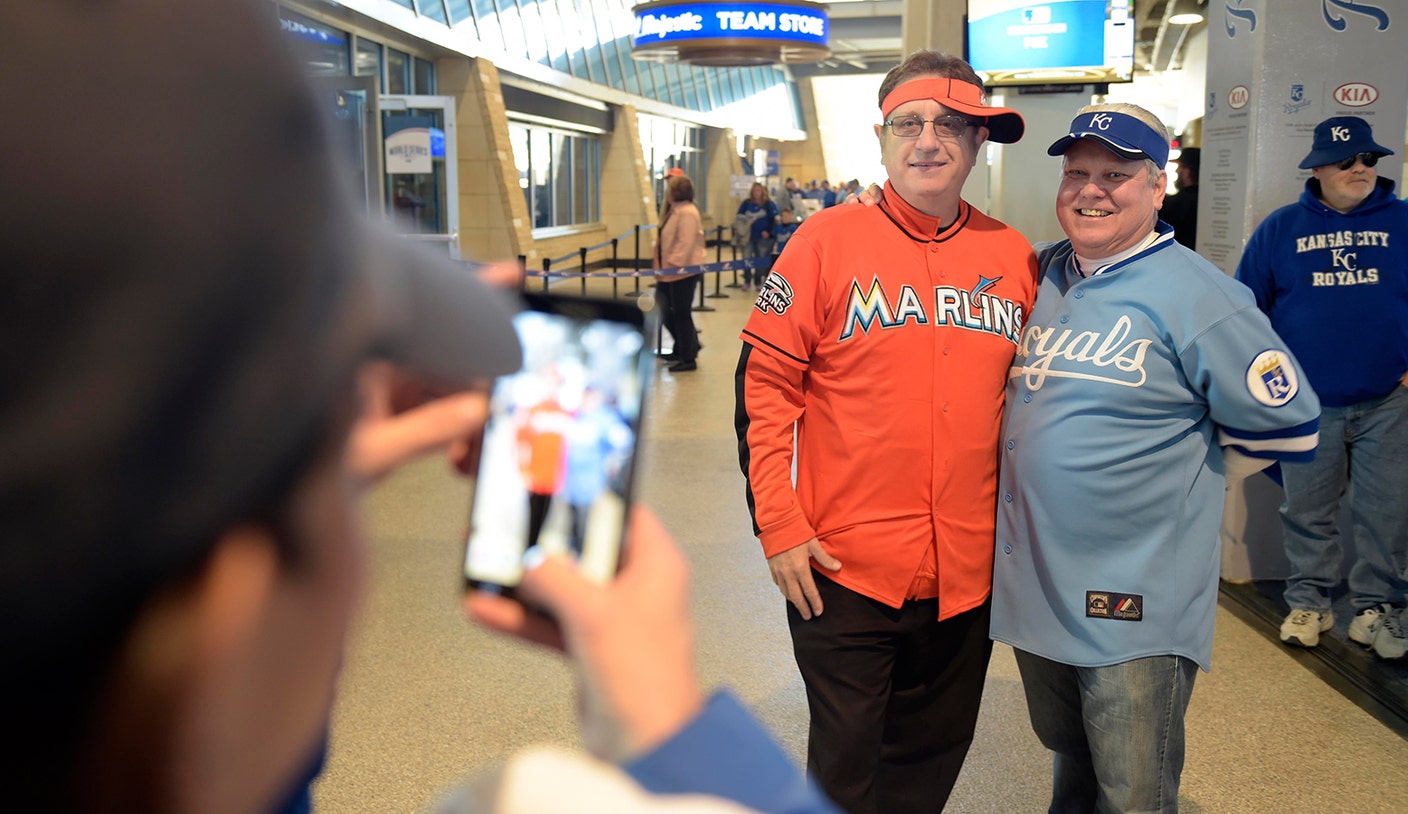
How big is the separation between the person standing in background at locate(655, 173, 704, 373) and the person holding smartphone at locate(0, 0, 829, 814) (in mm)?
9693

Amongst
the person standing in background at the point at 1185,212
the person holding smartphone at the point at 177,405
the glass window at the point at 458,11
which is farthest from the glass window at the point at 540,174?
the person holding smartphone at the point at 177,405

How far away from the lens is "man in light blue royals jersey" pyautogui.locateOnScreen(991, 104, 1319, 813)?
219 cm

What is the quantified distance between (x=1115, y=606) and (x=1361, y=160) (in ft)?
9.11

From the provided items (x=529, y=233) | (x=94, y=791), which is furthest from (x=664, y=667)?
(x=529, y=233)

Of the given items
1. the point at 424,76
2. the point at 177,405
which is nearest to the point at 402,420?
the point at 177,405

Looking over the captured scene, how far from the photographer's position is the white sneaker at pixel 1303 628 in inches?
163

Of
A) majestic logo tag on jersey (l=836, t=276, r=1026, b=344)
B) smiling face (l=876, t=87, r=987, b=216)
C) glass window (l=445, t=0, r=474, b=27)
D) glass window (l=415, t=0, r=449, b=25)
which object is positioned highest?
glass window (l=445, t=0, r=474, b=27)

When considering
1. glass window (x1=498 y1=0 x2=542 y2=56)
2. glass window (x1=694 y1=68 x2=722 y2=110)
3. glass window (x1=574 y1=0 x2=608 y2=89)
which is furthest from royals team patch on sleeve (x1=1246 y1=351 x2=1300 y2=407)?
glass window (x1=694 y1=68 x2=722 y2=110)

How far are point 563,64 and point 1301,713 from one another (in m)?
18.6

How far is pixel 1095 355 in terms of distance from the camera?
88.0 inches

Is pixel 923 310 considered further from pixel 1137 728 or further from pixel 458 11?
pixel 458 11

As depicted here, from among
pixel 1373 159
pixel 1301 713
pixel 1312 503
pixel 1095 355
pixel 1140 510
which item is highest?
pixel 1373 159

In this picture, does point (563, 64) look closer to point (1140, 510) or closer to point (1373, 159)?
point (1373, 159)

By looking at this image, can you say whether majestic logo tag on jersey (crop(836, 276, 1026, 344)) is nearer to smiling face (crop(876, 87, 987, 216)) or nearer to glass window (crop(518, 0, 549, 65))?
smiling face (crop(876, 87, 987, 216))
